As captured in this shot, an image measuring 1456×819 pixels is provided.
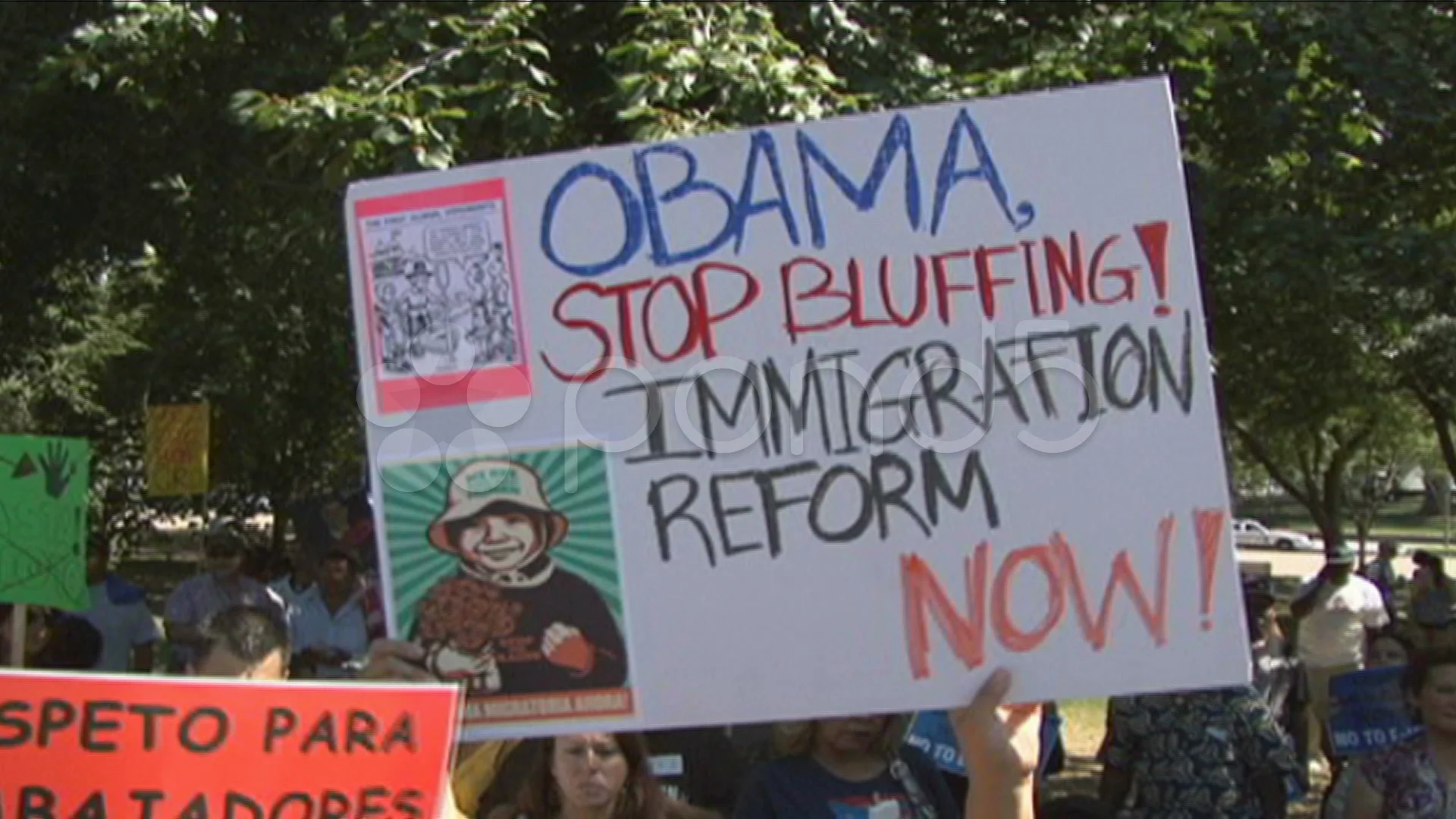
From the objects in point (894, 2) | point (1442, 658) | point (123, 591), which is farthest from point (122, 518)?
point (1442, 658)

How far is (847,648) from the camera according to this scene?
2605 millimetres

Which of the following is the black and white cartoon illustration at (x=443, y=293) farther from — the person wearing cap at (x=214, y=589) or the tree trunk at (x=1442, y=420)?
the tree trunk at (x=1442, y=420)

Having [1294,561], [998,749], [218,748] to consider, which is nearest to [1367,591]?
[998,749]

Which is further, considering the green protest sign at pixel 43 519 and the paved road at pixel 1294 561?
the paved road at pixel 1294 561

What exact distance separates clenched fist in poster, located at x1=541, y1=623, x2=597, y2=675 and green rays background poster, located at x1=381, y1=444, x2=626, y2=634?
8cm

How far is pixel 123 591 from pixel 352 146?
156 inches

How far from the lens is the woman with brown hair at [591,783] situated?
3.55m

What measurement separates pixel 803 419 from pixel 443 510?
517mm

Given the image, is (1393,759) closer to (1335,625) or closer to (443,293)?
(443,293)

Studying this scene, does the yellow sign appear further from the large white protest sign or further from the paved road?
the paved road

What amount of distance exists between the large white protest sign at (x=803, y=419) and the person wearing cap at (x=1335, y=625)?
27.7 feet

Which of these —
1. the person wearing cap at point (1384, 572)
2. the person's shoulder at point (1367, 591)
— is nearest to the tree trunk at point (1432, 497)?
Result: the person wearing cap at point (1384, 572)

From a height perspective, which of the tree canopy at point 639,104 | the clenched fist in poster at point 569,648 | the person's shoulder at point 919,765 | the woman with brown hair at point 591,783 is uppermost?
the tree canopy at point 639,104

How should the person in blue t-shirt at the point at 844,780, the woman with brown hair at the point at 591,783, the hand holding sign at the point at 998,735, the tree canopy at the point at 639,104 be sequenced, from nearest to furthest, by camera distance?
the hand holding sign at the point at 998,735 → the woman with brown hair at the point at 591,783 → the person in blue t-shirt at the point at 844,780 → the tree canopy at the point at 639,104
